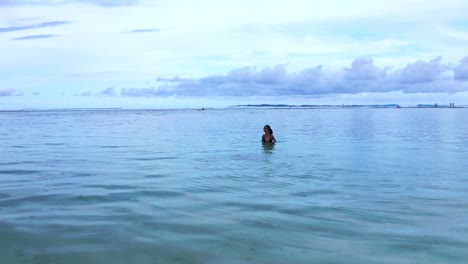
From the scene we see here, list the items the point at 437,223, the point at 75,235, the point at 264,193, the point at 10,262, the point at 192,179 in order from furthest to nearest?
the point at 192,179 → the point at 264,193 → the point at 437,223 → the point at 75,235 → the point at 10,262

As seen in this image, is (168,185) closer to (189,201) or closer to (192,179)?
(192,179)

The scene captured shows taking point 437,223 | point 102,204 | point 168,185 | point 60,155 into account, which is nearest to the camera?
point 437,223

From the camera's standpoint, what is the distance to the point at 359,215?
882cm

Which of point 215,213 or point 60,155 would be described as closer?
Result: point 215,213

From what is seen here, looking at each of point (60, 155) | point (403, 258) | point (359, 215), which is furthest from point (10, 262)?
point (60, 155)

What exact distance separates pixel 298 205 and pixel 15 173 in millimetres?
9482

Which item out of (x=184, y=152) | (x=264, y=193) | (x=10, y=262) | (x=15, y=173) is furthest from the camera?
(x=184, y=152)

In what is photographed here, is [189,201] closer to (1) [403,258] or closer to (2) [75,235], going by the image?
(2) [75,235]

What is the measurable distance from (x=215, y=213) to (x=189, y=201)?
1.32m

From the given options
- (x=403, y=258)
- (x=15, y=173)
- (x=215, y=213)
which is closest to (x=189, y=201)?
(x=215, y=213)

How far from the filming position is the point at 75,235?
737cm

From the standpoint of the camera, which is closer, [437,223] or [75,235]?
[75,235]

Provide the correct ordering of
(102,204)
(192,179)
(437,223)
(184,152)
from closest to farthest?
(437,223) < (102,204) < (192,179) < (184,152)

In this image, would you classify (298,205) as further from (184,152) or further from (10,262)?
(184,152)
